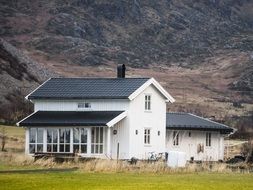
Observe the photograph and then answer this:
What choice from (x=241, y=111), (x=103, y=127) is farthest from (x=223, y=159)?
(x=241, y=111)

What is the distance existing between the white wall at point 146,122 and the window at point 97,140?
1856 mm

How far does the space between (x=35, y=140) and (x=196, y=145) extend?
43.2ft

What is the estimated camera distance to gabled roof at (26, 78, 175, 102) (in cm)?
6303

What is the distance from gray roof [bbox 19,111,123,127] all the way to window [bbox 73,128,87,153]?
745 millimetres

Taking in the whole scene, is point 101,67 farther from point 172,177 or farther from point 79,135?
point 172,177

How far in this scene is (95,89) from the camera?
212 ft

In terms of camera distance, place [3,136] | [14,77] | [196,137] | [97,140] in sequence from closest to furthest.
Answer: [97,140] → [3,136] → [196,137] → [14,77]

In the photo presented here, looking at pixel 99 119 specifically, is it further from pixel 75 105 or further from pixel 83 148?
pixel 75 105

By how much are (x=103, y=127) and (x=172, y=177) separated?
771 inches

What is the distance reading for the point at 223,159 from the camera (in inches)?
2712

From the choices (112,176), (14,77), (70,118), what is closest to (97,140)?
(70,118)

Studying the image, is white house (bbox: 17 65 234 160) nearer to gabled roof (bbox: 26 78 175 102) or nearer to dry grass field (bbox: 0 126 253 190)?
gabled roof (bbox: 26 78 175 102)

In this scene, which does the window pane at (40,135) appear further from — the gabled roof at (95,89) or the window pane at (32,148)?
the gabled roof at (95,89)

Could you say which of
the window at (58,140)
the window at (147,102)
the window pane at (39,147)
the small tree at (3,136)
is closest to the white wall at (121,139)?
the window at (147,102)
